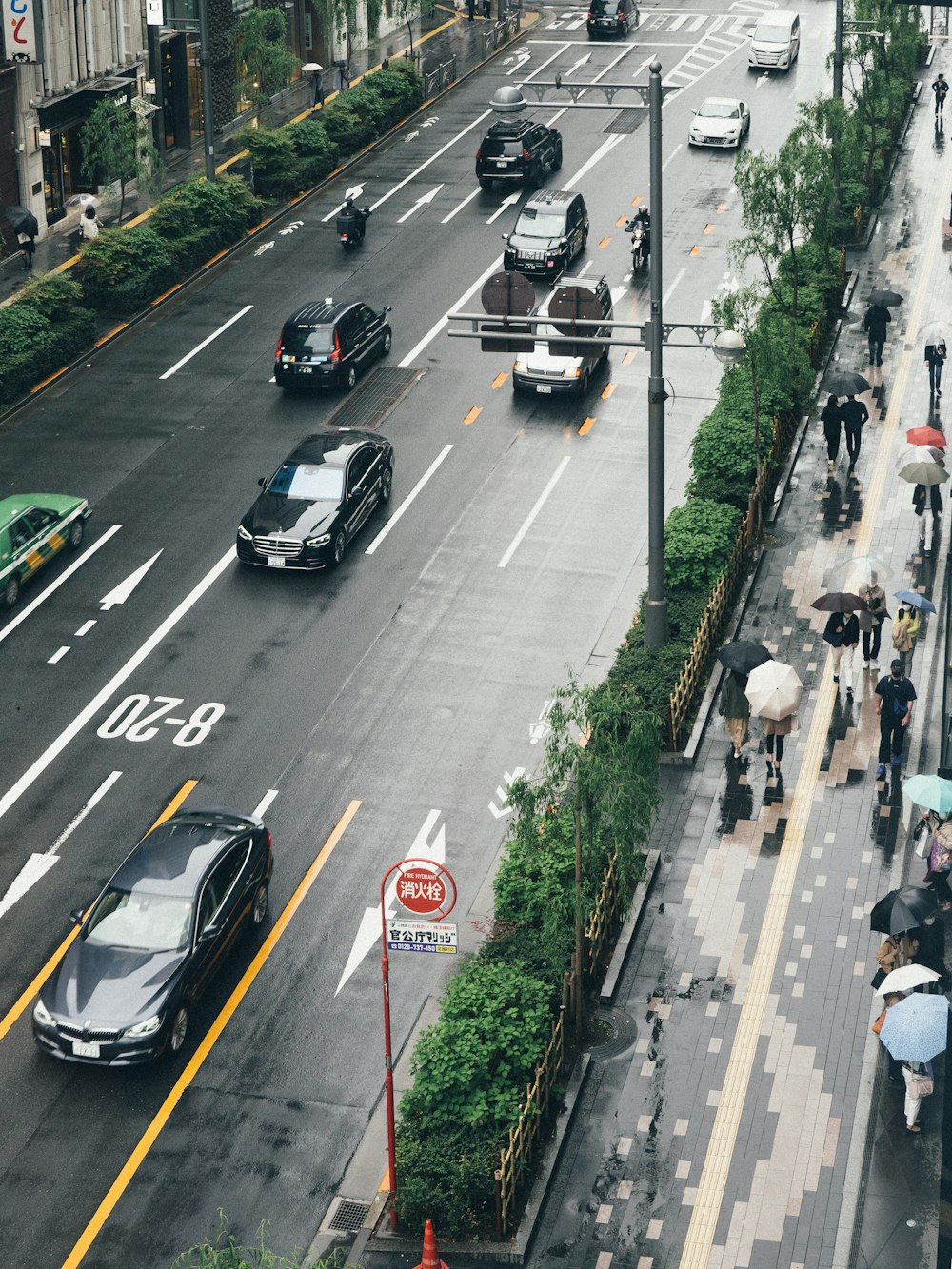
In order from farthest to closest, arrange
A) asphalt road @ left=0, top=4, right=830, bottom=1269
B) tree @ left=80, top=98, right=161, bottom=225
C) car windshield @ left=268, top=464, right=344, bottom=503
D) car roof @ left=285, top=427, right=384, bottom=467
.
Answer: tree @ left=80, top=98, right=161, bottom=225 < car roof @ left=285, top=427, right=384, bottom=467 < car windshield @ left=268, top=464, right=344, bottom=503 < asphalt road @ left=0, top=4, right=830, bottom=1269

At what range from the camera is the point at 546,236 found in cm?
5106

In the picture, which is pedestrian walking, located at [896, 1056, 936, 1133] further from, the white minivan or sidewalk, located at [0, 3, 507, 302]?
the white minivan

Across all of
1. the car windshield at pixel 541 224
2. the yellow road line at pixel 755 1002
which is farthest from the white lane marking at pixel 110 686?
the car windshield at pixel 541 224

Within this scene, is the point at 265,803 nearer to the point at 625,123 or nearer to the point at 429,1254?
the point at 429,1254

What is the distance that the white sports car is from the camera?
62625 mm

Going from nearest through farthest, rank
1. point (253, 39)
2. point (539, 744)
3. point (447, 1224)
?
Answer: point (447, 1224), point (539, 744), point (253, 39)

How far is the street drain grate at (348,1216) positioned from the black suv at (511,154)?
42.1 meters

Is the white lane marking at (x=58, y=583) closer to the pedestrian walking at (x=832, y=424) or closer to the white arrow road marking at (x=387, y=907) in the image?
the white arrow road marking at (x=387, y=907)

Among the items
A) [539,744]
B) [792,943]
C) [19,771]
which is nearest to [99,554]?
[19,771]

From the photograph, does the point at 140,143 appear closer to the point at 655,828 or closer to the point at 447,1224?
the point at 655,828

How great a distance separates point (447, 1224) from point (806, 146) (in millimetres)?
28729

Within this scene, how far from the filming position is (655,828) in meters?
28.3

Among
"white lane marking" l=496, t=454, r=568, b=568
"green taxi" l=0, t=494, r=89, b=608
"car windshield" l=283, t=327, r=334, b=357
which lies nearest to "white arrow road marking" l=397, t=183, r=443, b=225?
"car windshield" l=283, t=327, r=334, b=357

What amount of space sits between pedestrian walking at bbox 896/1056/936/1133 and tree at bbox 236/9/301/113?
47.8 m
